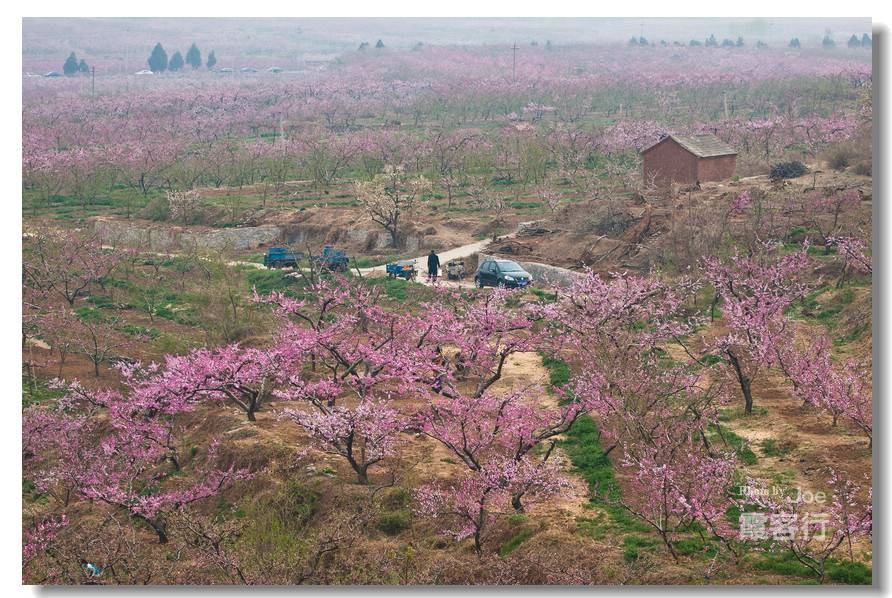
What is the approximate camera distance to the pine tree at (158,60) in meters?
127

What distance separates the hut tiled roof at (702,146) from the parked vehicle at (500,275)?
31.9 feet

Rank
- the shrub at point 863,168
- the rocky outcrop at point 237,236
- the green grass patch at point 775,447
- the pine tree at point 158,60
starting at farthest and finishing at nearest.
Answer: the pine tree at point 158,60
the rocky outcrop at point 237,236
the shrub at point 863,168
the green grass patch at point 775,447

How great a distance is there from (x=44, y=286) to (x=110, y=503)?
1919 cm

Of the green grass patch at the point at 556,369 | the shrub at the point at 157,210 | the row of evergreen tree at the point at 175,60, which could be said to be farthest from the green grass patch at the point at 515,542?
the row of evergreen tree at the point at 175,60

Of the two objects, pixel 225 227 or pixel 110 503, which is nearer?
pixel 110 503

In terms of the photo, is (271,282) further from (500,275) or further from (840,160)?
(840,160)

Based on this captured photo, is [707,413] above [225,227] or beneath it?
above

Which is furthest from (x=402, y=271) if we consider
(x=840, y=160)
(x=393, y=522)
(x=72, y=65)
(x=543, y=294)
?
(x=72, y=65)

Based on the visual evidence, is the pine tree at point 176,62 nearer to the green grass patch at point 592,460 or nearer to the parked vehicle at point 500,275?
the parked vehicle at point 500,275

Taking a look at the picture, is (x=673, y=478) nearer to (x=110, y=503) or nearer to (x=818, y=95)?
(x=110, y=503)

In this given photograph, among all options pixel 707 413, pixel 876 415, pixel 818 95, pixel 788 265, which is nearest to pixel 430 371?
pixel 707 413

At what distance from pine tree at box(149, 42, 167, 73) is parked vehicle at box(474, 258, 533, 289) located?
99.2 m

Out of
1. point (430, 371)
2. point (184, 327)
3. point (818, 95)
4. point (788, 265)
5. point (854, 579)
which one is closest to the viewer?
point (854, 579)

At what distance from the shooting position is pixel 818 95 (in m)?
78.6
